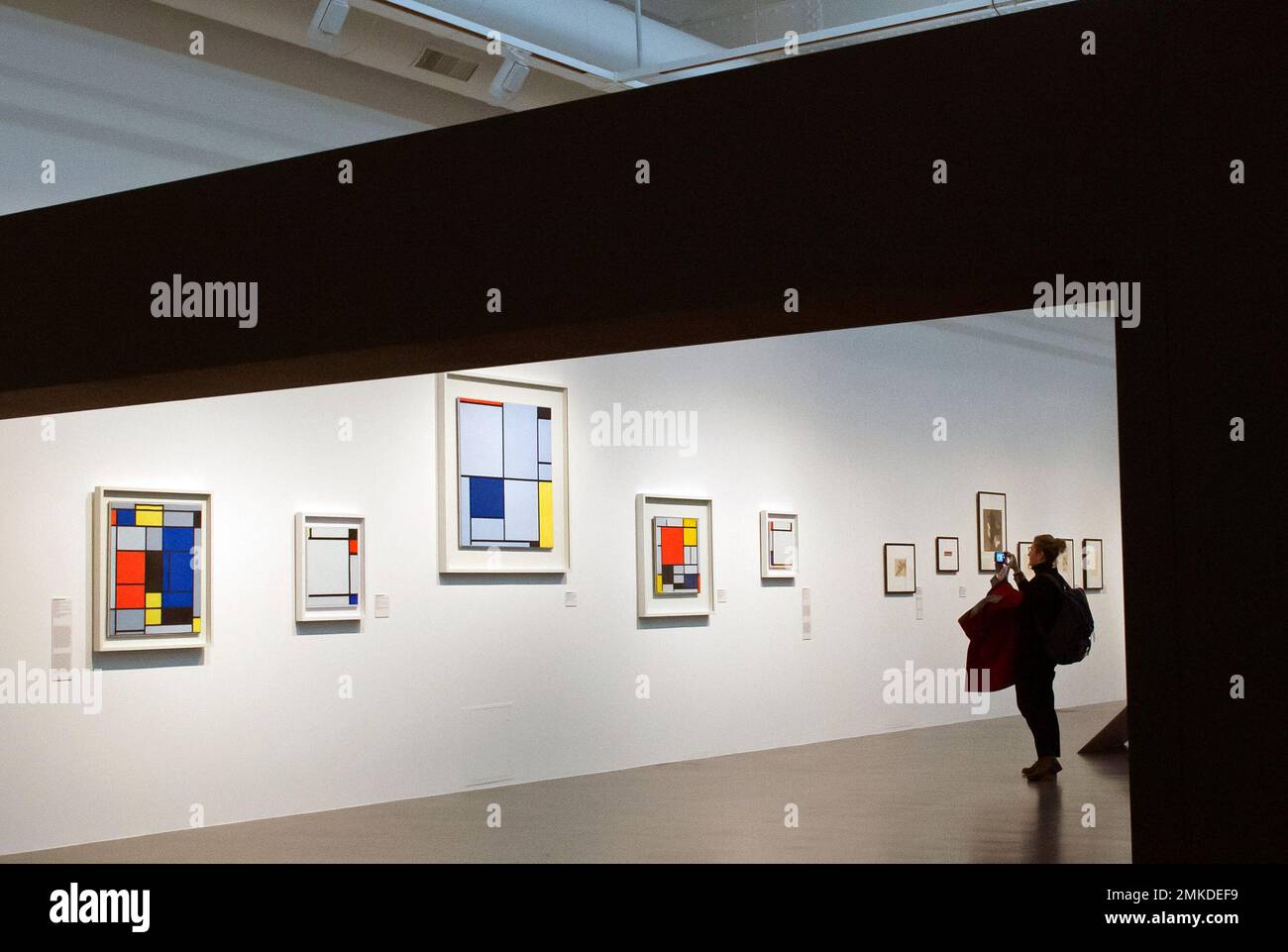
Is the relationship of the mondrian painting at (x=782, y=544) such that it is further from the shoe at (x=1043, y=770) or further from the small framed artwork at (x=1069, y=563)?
the small framed artwork at (x=1069, y=563)

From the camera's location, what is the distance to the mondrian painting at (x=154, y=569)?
9.77 m

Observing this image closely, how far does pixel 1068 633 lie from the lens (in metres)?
11.3

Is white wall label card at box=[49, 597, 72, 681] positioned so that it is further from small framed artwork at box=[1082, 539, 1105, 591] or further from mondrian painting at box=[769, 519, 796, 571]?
small framed artwork at box=[1082, 539, 1105, 591]

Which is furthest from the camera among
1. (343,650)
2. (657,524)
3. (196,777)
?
(657,524)

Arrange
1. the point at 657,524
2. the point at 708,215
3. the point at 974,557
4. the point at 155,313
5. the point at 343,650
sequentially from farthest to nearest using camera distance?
the point at 974,557
the point at 657,524
the point at 343,650
the point at 155,313
the point at 708,215

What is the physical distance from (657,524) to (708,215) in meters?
8.84

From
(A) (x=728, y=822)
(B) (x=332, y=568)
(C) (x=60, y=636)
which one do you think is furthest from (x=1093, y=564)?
(C) (x=60, y=636)

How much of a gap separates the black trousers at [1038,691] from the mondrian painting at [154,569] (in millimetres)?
6175

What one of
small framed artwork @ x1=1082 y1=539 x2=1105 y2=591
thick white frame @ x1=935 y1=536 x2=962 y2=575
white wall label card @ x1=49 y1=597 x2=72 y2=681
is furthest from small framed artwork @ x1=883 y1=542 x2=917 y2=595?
white wall label card @ x1=49 y1=597 x2=72 y2=681

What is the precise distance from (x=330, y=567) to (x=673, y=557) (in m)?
3.92

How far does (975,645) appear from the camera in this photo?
11711 mm

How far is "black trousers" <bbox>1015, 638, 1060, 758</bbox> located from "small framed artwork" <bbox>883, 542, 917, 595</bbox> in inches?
205

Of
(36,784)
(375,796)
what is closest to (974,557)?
(375,796)
